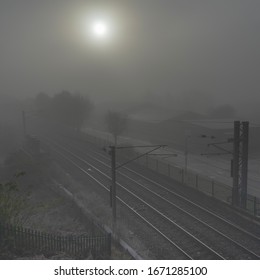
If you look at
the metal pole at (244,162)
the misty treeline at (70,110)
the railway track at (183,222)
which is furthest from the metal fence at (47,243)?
the misty treeline at (70,110)

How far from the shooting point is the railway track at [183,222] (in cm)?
2012

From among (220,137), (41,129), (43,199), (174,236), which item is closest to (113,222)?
(174,236)

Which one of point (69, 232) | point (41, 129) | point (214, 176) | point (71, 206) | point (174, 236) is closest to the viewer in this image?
point (174, 236)

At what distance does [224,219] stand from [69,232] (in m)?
10.7

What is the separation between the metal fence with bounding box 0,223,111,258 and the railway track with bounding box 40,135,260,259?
465 centimetres

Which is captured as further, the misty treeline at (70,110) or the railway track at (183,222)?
the misty treeline at (70,110)

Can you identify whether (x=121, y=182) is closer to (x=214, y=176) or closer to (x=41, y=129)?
(x=214, y=176)

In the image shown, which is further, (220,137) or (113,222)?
(220,137)

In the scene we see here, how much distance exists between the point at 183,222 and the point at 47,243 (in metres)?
10.5

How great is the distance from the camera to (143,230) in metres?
23.3

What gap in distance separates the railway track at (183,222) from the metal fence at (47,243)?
15.2 feet

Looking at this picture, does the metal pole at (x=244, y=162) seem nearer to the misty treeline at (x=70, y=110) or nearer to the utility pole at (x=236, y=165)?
the utility pole at (x=236, y=165)

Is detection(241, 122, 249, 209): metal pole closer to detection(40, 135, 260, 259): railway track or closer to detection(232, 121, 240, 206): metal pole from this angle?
detection(232, 121, 240, 206): metal pole

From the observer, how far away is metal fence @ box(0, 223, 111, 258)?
15719 mm
